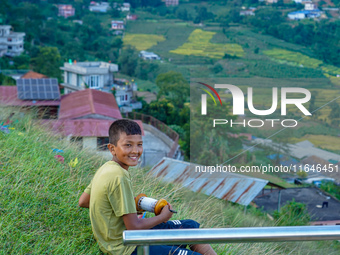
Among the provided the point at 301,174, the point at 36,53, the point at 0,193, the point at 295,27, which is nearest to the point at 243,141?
the point at 301,174

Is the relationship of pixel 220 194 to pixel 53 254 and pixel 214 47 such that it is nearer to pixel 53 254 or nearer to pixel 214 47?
pixel 53 254

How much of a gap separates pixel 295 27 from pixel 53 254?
198 feet

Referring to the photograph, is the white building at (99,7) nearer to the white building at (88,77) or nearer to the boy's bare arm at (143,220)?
the white building at (88,77)

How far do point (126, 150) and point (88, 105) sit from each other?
1371cm

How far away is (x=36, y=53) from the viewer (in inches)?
2101

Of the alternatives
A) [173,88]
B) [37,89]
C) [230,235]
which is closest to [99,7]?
[173,88]

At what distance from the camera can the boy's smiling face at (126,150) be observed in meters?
2.20

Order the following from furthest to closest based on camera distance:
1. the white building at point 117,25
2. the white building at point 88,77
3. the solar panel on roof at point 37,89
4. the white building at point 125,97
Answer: the white building at point 117,25 → the white building at point 125,97 → the white building at point 88,77 → the solar panel on roof at point 37,89

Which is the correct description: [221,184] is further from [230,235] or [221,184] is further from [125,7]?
[125,7]

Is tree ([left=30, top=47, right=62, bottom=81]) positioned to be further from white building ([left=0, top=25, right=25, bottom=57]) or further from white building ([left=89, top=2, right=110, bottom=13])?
white building ([left=89, top=2, right=110, bottom=13])

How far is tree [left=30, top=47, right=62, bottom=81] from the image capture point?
1949 inches

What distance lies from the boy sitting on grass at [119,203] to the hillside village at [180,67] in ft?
17.3

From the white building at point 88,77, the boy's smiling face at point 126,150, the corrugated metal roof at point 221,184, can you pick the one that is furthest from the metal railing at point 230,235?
the white building at point 88,77

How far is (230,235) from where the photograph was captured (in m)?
1.32
